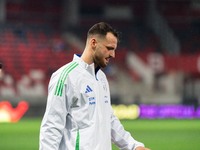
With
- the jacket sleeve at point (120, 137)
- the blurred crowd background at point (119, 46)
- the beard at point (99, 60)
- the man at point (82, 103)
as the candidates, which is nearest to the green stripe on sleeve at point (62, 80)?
the man at point (82, 103)

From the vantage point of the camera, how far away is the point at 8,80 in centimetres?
2641

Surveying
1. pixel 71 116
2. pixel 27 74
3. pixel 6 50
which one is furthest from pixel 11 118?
pixel 71 116

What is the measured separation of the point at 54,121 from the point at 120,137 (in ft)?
2.19

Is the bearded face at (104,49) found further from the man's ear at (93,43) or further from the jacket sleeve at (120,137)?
the jacket sleeve at (120,137)

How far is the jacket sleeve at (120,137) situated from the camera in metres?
4.55

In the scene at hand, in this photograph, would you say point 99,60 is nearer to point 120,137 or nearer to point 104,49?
point 104,49

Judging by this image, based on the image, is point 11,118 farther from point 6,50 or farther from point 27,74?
point 6,50

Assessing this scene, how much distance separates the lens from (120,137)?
4.58 metres

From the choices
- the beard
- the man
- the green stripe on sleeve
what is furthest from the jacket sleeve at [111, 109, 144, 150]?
the green stripe on sleeve

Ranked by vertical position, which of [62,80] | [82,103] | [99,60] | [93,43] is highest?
[93,43]

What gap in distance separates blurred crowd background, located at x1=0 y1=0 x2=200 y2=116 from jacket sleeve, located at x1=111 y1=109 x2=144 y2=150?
20.4 m

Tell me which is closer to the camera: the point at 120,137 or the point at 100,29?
the point at 100,29

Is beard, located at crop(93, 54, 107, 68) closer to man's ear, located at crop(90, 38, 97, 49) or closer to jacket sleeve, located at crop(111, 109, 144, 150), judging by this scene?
man's ear, located at crop(90, 38, 97, 49)

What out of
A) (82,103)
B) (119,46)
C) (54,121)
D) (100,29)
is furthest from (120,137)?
(119,46)
